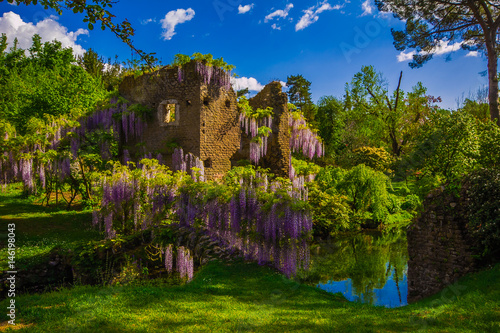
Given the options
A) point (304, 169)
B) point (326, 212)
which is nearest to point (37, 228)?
point (326, 212)

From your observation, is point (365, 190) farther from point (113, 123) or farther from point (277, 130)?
point (113, 123)

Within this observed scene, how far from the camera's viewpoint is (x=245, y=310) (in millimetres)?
5836

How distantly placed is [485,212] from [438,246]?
151 centimetres

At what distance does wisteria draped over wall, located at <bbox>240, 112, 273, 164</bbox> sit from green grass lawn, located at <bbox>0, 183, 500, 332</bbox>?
8.92 m

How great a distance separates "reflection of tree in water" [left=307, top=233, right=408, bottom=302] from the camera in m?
10.1

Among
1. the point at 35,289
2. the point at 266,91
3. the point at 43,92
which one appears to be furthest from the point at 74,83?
the point at 35,289

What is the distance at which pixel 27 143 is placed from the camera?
46.1ft

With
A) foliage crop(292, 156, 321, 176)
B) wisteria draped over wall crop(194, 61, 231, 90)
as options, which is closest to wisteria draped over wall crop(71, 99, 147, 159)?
wisteria draped over wall crop(194, 61, 231, 90)

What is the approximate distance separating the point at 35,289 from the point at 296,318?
7.37 m

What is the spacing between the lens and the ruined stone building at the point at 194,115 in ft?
49.2

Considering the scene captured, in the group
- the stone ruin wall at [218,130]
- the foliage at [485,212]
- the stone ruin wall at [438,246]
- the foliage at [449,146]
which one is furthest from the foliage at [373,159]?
the foliage at [485,212]

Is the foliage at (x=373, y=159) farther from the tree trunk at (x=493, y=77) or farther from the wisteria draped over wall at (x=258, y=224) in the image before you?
the wisteria draped over wall at (x=258, y=224)

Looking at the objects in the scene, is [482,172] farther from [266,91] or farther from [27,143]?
[27,143]

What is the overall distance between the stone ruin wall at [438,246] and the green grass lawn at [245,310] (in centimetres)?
52
